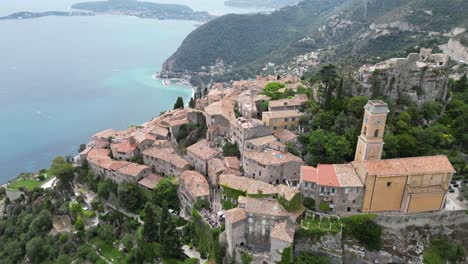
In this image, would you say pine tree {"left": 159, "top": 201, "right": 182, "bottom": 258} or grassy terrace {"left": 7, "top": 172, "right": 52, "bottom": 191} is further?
grassy terrace {"left": 7, "top": 172, "right": 52, "bottom": 191}

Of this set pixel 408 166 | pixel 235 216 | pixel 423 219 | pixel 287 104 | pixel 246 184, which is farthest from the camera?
pixel 287 104

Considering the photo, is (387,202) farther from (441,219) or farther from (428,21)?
(428,21)

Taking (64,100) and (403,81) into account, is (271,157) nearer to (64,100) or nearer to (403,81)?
(403,81)

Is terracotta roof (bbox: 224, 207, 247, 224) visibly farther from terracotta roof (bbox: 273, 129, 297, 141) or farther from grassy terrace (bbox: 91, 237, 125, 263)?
grassy terrace (bbox: 91, 237, 125, 263)

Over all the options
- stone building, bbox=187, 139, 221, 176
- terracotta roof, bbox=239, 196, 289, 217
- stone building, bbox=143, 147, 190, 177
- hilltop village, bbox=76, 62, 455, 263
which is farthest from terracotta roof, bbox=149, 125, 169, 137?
terracotta roof, bbox=239, 196, 289, 217

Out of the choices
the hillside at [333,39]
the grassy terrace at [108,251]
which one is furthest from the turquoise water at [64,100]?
the grassy terrace at [108,251]

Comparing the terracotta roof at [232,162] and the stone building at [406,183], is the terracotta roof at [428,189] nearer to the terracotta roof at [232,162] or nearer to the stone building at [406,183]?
the stone building at [406,183]

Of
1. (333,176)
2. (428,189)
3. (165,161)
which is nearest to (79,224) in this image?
(165,161)
